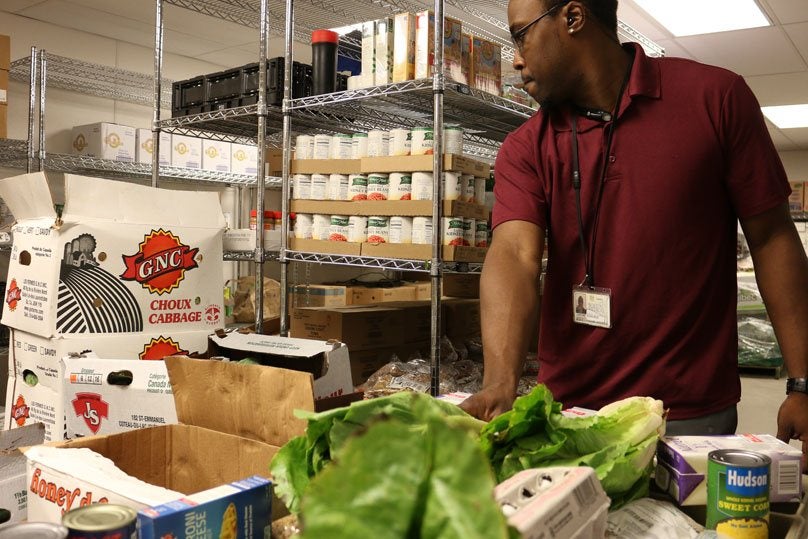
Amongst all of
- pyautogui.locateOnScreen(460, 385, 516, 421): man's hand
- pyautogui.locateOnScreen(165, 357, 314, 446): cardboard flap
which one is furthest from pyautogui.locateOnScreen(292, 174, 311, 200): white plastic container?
pyautogui.locateOnScreen(460, 385, 516, 421): man's hand

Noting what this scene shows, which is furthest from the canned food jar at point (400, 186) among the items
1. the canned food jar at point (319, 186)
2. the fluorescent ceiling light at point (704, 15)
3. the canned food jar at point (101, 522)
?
the fluorescent ceiling light at point (704, 15)

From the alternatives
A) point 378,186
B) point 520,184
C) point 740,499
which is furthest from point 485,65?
point 740,499

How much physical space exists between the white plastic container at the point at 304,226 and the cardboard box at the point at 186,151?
7.08 feet

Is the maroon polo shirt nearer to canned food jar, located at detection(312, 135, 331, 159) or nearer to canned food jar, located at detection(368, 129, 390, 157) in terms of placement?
canned food jar, located at detection(368, 129, 390, 157)

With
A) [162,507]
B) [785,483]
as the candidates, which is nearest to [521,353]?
[785,483]

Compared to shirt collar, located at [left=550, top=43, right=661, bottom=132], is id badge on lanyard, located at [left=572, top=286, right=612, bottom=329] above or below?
below

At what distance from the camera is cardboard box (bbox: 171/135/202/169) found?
4789 mm

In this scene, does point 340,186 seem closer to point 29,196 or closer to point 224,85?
point 224,85

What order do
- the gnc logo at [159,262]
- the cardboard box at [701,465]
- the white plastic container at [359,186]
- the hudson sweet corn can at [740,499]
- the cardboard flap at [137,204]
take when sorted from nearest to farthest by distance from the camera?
the hudson sweet corn can at [740,499], the cardboard box at [701,465], the cardboard flap at [137,204], the gnc logo at [159,262], the white plastic container at [359,186]

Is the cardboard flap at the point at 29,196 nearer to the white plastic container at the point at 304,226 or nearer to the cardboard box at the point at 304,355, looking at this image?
the cardboard box at the point at 304,355

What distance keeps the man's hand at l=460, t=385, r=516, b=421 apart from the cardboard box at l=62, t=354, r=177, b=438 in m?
0.74

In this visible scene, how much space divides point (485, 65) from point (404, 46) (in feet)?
1.10

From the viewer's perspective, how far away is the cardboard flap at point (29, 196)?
6.57 feet

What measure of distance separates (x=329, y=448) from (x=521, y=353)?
697mm
